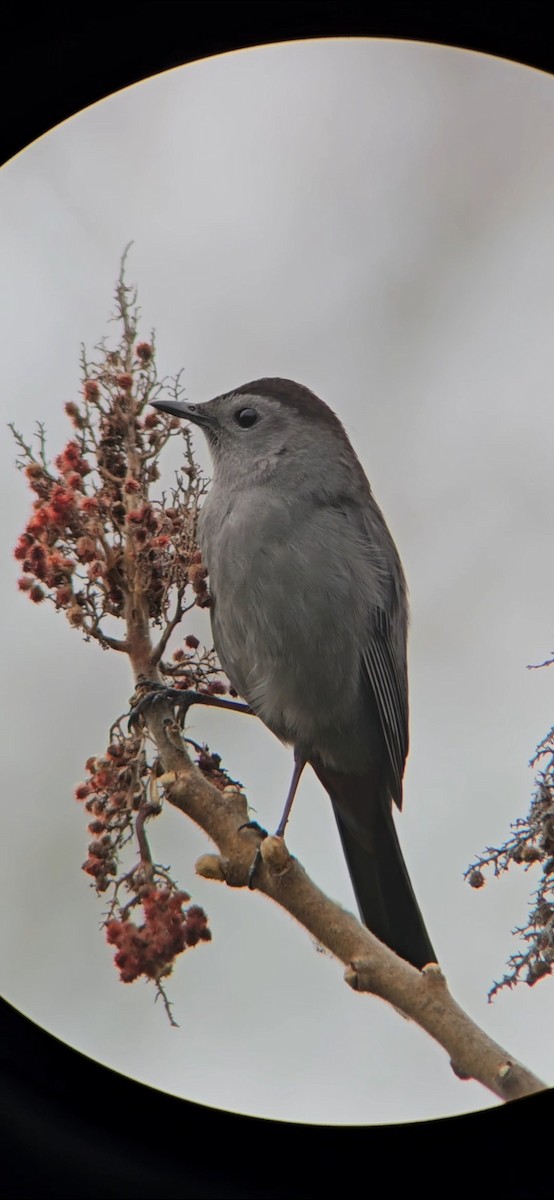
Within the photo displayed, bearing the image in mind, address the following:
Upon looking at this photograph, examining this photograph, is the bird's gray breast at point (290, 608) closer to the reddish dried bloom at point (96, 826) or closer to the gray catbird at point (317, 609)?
the gray catbird at point (317, 609)

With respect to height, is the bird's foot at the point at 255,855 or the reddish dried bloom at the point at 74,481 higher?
the reddish dried bloom at the point at 74,481

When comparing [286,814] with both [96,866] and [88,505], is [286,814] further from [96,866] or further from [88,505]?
[88,505]

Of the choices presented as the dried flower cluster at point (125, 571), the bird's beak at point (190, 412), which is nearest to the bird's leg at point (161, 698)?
the dried flower cluster at point (125, 571)

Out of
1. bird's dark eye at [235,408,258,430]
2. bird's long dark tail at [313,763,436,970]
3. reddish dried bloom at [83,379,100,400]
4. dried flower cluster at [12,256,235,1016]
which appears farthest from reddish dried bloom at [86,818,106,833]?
bird's dark eye at [235,408,258,430]

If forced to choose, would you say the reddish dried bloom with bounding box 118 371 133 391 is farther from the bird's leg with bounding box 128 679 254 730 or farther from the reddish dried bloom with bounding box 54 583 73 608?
the bird's leg with bounding box 128 679 254 730

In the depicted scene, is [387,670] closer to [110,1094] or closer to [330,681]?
[330,681]

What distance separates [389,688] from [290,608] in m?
0.52

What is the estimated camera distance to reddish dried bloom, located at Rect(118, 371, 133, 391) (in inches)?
109

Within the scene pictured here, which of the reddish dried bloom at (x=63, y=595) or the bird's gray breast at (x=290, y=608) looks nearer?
the reddish dried bloom at (x=63, y=595)

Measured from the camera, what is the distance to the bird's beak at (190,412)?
361 cm

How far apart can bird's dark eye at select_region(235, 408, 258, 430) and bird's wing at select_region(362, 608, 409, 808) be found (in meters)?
0.77

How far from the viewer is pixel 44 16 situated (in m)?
3.53

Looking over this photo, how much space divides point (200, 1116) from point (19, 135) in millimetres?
3223

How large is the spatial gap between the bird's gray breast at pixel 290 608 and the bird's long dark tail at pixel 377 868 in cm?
30
